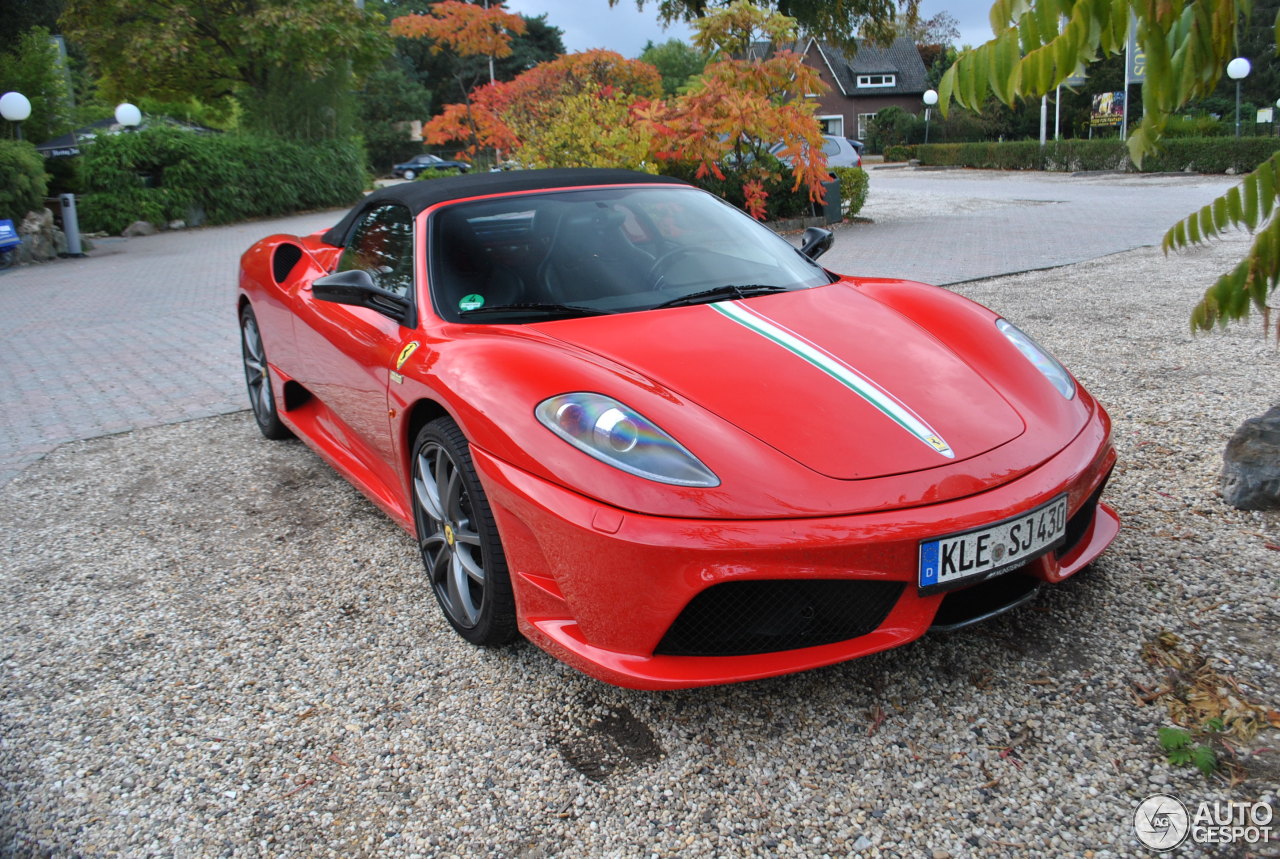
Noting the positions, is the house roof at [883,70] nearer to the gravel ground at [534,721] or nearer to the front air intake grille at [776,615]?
the gravel ground at [534,721]

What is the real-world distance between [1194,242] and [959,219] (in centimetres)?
1407

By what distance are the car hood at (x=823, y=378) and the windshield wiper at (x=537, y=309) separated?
0.26ft

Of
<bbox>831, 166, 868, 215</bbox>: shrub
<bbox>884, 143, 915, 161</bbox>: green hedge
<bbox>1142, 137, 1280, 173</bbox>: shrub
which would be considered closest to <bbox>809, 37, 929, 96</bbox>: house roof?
<bbox>884, 143, 915, 161</bbox>: green hedge

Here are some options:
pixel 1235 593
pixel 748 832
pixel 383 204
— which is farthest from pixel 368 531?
pixel 1235 593

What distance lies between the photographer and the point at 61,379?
647cm

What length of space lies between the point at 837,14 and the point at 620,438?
666 inches

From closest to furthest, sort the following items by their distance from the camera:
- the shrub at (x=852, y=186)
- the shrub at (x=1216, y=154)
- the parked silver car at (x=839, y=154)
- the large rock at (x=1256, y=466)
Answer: the large rock at (x=1256, y=466) < the shrub at (x=852, y=186) < the parked silver car at (x=839, y=154) < the shrub at (x=1216, y=154)

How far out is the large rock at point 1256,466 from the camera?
3244 mm

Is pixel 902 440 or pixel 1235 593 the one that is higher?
pixel 902 440

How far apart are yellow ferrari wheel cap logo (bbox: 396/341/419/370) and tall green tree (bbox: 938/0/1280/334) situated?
1835 mm

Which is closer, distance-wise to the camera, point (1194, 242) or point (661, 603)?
point (1194, 242)

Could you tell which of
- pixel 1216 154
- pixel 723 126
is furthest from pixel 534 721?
pixel 1216 154

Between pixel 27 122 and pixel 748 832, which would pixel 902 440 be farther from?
pixel 27 122

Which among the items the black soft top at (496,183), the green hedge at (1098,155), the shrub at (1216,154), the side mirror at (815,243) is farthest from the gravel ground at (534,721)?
the shrub at (1216,154)
